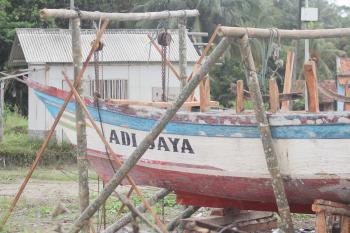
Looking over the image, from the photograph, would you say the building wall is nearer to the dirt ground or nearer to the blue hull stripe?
the dirt ground

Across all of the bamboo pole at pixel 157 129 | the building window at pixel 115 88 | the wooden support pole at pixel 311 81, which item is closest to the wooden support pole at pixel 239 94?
the wooden support pole at pixel 311 81

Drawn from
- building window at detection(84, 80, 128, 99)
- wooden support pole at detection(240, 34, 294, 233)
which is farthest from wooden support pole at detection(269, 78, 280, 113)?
building window at detection(84, 80, 128, 99)

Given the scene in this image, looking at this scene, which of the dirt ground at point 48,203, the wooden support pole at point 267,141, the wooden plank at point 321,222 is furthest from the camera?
the dirt ground at point 48,203

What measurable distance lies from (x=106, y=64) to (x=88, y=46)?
717 millimetres

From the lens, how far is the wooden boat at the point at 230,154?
5.85 m

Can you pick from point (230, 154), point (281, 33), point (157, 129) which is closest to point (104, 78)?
point (230, 154)

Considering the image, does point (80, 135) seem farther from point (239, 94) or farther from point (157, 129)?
point (239, 94)

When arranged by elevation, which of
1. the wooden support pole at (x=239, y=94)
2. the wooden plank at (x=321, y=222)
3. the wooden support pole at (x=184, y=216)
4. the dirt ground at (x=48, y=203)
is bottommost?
the dirt ground at (x=48, y=203)

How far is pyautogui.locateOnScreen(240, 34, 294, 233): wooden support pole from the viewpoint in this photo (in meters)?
5.51

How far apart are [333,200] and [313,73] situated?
1164mm

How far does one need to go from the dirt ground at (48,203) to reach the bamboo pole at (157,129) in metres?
0.79

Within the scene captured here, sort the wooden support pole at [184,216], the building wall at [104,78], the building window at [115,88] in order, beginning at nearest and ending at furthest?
the wooden support pole at [184,216] < the building wall at [104,78] < the building window at [115,88]

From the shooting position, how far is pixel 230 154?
20.9ft

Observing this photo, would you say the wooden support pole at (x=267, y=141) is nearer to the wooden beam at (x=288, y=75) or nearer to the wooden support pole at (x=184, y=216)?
the wooden beam at (x=288, y=75)
